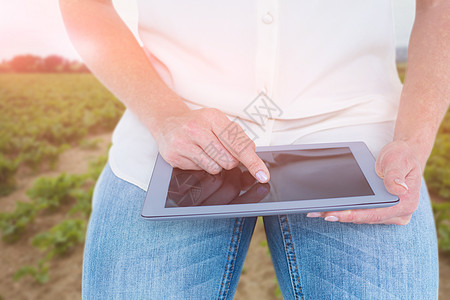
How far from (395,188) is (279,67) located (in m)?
0.42

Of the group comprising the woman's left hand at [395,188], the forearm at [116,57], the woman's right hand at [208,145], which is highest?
the forearm at [116,57]

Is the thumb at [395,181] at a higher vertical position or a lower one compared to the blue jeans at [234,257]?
higher

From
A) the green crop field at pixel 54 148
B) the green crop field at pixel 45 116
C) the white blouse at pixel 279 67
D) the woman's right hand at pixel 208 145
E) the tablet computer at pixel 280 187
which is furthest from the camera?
the green crop field at pixel 45 116

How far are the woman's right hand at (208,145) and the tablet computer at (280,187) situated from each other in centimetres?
2

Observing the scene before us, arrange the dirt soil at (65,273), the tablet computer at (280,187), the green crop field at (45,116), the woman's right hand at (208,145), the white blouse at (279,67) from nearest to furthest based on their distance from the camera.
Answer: the tablet computer at (280,187)
the woman's right hand at (208,145)
the white blouse at (279,67)
the dirt soil at (65,273)
the green crop field at (45,116)

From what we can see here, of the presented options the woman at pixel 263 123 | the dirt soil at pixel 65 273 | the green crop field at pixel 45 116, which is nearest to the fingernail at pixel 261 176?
the woman at pixel 263 123

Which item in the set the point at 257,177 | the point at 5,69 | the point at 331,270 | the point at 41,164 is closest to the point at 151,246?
the point at 257,177

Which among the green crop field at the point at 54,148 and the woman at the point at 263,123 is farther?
the green crop field at the point at 54,148

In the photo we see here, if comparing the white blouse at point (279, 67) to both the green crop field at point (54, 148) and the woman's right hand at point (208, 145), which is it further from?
the green crop field at point (54, 148)

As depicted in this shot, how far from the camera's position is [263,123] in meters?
0.94

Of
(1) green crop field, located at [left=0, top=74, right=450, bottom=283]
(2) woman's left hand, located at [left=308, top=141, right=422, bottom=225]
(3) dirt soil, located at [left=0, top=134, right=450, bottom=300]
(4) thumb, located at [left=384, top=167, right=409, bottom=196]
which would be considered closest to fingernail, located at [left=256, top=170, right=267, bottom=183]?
(2) woman's left hand, located at [left=308, top=141, right=422, bottom=225]

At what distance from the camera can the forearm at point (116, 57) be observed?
3.11 feet

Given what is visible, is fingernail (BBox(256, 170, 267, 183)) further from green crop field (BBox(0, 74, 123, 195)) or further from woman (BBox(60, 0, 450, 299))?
green crop field (BBox(0, 74, 123, 195))

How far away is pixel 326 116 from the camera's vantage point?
3.15 ft
